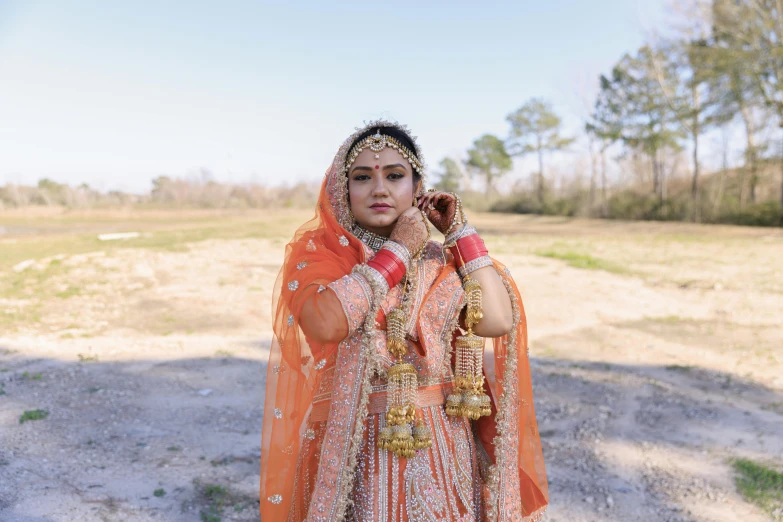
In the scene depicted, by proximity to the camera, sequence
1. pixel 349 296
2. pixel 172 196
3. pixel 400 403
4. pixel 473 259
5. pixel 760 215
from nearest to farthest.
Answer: pixel 349 296, pixel 400 403, pixel 473 259, pixel 760 215, pixel 172 196

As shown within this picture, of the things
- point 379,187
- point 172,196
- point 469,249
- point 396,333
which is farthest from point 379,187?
point 172,196

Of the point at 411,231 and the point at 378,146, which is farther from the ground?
the point at 378,146

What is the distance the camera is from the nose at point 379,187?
1768 millimetres

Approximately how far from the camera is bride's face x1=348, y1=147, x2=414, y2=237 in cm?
179

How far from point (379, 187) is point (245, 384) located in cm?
451

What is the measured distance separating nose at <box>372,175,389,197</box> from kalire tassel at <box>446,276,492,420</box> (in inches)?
15.5

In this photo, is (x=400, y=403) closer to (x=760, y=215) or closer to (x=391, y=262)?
(x=391, y=262)

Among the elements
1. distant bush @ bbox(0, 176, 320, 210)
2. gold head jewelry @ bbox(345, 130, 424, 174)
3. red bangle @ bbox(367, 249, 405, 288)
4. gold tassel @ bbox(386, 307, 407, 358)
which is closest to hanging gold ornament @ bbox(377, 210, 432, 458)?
gold tassel @ bbox(386, 307, 407, 358)

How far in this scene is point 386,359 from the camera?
172 centimetres

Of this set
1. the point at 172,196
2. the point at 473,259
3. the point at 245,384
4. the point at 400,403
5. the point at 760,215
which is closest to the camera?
the point at 400,403

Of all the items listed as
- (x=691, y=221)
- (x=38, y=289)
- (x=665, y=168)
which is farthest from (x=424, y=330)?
(x=665, y=168)

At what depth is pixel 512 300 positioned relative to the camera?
192 cm

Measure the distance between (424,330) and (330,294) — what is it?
1.18ft

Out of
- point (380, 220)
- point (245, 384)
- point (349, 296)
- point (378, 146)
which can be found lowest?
point (245, 384)
